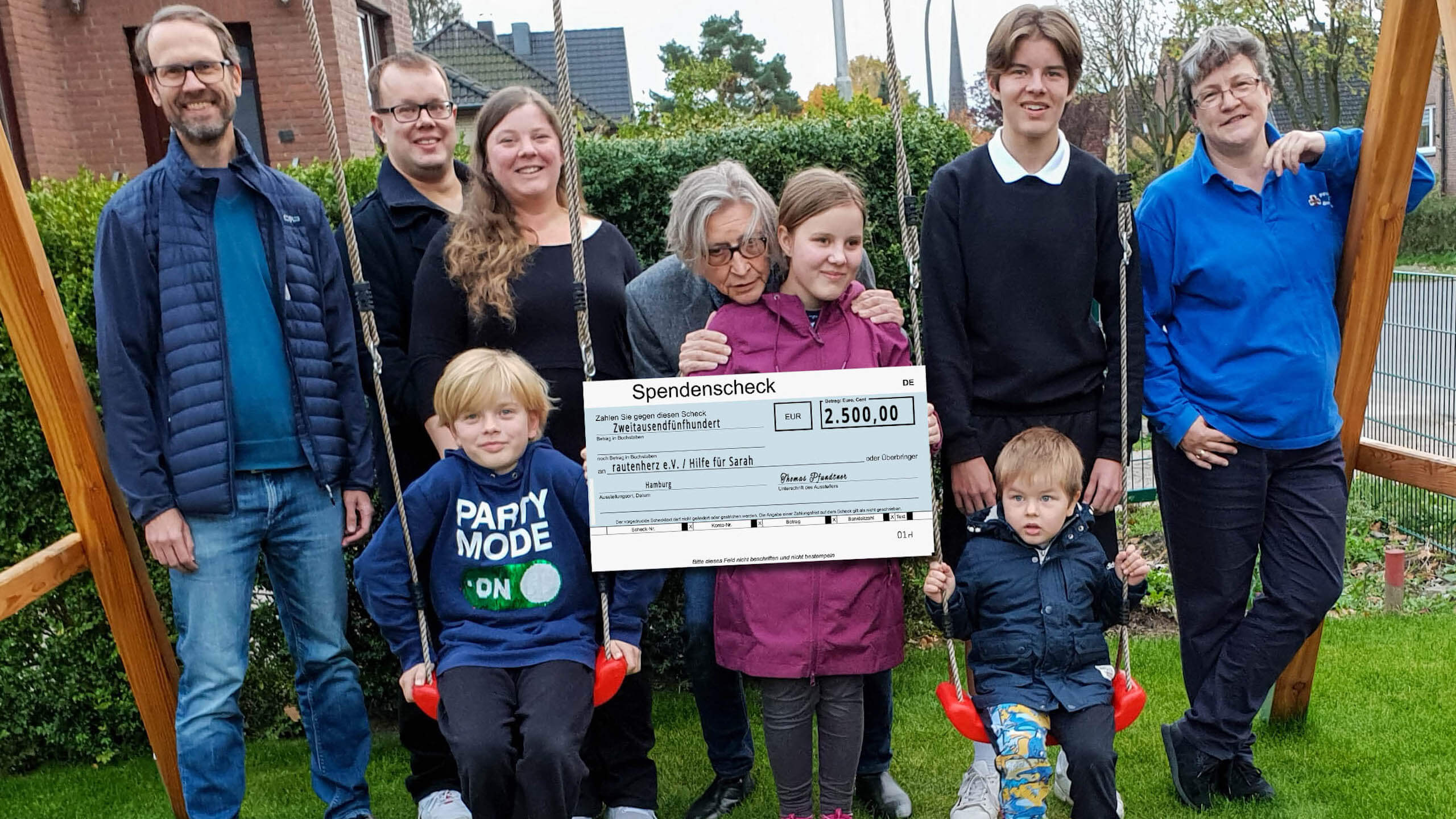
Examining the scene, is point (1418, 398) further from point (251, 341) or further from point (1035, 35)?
point (251, 341)

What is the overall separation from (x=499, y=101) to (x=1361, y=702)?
11.9 feet

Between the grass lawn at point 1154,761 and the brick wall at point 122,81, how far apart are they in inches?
420

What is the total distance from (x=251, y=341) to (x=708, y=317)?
1217 millimetres

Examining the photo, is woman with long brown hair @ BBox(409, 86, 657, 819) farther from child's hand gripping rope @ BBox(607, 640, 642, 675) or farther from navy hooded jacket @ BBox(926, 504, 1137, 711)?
navy hooded jacket @ BBox(926, 504, 1137, 711)

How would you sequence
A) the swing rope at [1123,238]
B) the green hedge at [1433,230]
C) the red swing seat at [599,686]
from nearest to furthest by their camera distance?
the swing rope at [1123,238], the red swing seat at [599,686], the green hedge at [1433,230]

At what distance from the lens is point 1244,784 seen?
343cm

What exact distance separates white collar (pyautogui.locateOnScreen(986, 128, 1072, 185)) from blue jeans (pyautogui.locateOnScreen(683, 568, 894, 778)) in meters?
1.30


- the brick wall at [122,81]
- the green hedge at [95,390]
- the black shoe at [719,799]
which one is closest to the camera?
the black shoe at [719,799]

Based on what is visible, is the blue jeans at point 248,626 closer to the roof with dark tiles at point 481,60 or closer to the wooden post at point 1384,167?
the wooden post at point 1384,167

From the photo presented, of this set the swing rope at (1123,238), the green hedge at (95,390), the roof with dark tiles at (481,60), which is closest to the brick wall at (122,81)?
the green hedge at (95,390)

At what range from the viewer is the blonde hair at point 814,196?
2852mm

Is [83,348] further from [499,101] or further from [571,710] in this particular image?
[571,710]

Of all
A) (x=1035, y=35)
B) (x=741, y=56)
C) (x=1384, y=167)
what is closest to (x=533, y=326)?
(x=1035, y=35)

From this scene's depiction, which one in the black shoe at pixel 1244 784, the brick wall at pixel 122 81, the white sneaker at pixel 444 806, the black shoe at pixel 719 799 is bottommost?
the black shoe at pixel 1244 784
